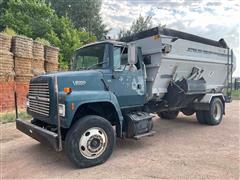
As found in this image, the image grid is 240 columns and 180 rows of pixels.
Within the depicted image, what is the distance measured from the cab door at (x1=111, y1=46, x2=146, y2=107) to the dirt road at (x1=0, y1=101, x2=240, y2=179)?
3.79 feet

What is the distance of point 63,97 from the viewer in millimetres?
4480

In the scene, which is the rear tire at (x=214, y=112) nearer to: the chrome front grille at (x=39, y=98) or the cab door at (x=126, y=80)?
the cab door at (x=126, y=80)

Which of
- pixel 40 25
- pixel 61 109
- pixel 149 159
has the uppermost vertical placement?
pixel 40 25

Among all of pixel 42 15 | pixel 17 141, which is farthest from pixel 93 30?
pixel 17 141

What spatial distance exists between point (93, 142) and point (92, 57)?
2108mm

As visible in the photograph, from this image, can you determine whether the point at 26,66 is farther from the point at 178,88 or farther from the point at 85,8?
the point at 85,8

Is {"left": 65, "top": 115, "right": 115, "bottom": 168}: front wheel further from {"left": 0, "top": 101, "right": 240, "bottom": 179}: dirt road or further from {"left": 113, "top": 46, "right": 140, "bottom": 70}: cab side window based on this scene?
{"left": 113, "top": 46, "right": 140, "bottom": 70}: cab side window

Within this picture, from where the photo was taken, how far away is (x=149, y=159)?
16.3 ft

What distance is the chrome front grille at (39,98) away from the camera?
15.7ft

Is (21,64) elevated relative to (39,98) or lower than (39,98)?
elevated

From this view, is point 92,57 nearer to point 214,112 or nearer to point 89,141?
point 89,141

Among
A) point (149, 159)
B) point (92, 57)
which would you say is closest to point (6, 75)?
point (92, 57)

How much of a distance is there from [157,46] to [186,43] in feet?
4.37

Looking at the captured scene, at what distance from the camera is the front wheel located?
4.46 m
